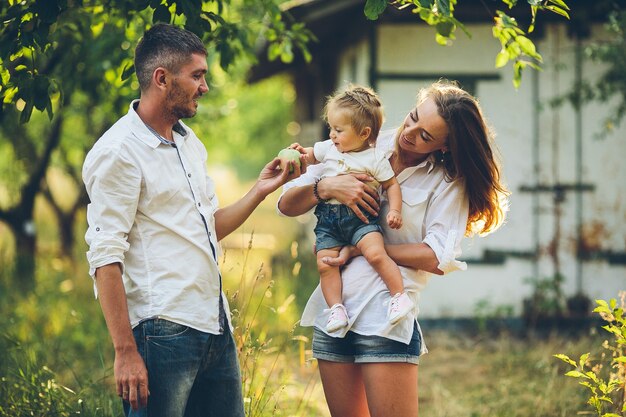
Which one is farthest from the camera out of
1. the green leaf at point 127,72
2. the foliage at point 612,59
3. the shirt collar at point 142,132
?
the foliage at point 612,59

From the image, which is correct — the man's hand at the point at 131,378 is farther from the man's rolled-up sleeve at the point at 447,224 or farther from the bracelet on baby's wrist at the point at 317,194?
the man's rolled-up sleeve at the point at 447,224

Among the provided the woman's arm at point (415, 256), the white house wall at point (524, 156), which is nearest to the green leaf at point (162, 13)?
the woman's arm at point (415, 256)

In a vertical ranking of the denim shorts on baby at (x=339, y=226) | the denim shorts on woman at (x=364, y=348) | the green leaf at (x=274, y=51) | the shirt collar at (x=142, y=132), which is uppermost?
the green leaf at (x=274, y=51)

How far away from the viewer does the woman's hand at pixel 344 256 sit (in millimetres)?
3113

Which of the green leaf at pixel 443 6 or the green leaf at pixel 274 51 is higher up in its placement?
the green leaf at pixel 274 51

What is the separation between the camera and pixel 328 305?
3115 mm

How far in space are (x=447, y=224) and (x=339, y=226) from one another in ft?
1.45

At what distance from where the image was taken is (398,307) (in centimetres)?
291

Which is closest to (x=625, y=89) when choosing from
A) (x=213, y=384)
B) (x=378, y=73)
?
(x=378, y=73)

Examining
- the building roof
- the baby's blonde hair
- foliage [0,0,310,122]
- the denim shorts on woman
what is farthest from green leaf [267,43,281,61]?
the building roof

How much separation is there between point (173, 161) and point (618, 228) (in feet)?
21.5

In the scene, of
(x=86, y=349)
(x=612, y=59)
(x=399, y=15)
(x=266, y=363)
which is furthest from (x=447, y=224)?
(x=399, y=15)

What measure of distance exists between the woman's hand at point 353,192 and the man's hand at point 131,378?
1001 mm

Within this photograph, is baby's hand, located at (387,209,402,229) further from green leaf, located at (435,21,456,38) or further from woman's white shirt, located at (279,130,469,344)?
green leaf, located at (435,21,456,38)
